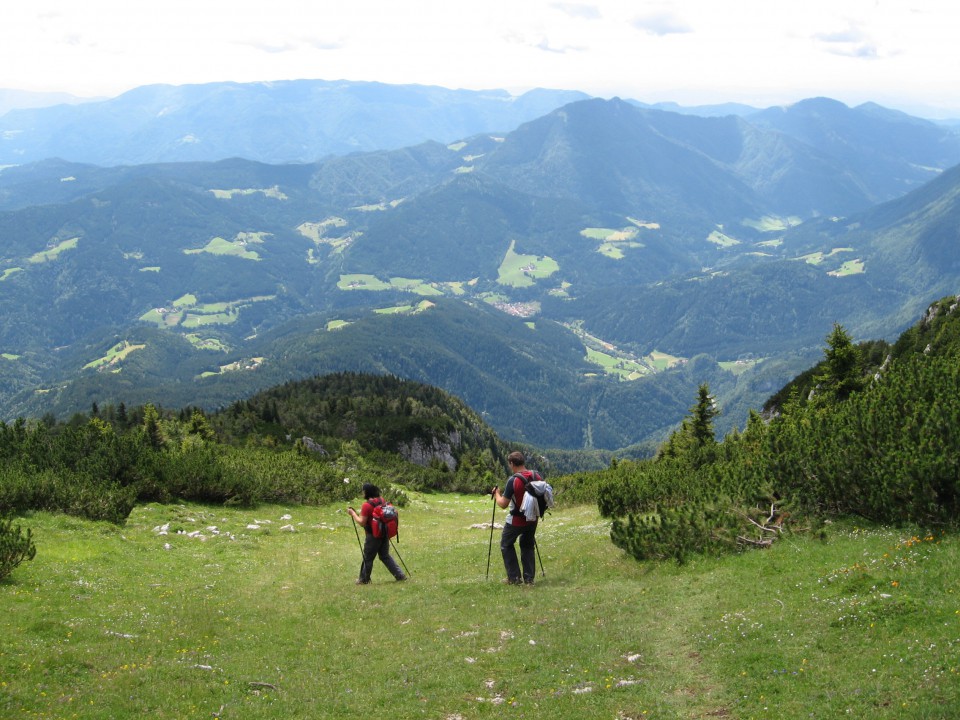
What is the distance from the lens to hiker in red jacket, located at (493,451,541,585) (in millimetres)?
19750

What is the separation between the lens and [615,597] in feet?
58.5

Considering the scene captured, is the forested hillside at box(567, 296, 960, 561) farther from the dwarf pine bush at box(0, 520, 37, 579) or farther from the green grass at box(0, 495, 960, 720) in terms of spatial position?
the dwarf pine bush at box(0, 520, 37, 579)

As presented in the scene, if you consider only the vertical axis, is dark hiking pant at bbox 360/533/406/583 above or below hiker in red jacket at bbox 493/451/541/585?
below

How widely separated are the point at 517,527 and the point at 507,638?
4.57m

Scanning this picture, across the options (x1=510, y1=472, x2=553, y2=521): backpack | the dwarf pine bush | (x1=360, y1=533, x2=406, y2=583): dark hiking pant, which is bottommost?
(x1=360, y1=533, x2=406, y2=583): dark hiking pant

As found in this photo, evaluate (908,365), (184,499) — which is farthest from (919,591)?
(184,499)

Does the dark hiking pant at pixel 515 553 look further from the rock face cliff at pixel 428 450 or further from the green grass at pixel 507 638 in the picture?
the rock face cliff at pixel 428 450

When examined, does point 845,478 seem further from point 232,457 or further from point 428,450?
point 428,450

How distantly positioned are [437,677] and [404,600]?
6.59 meters

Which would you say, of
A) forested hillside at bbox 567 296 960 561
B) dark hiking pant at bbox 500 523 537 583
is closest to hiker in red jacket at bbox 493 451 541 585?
dark hiking pant at bbox 500 523 537 583

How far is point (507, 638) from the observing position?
50.9 feet

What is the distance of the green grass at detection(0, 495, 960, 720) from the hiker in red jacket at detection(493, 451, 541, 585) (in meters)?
0.60

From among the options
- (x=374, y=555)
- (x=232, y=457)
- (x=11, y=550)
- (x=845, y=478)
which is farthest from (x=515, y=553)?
(x=232, y=457)

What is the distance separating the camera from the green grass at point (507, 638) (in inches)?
447
